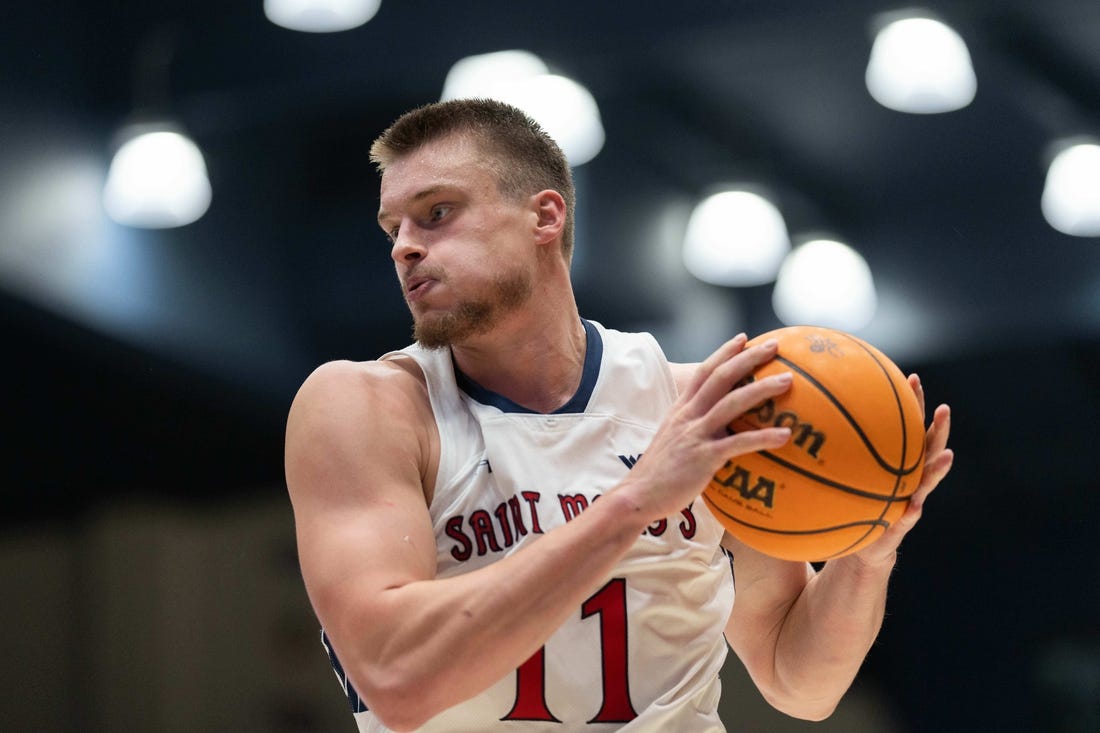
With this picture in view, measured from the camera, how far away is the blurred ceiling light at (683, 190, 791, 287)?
4.71m

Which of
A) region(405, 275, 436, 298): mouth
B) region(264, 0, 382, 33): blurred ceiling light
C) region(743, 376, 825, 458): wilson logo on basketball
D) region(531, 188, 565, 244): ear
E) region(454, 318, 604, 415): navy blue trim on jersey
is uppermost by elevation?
region(264, 0, 382, 33): blurred ceiling light

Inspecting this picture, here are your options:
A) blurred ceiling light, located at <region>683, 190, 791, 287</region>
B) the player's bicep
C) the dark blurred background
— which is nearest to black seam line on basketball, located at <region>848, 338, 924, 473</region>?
the player's bicep

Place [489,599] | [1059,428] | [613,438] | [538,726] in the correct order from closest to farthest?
1. [489,599]
2. [538,726]
3. [613,438]
4. [1059,428]

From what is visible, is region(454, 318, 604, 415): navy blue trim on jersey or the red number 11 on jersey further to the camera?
region(454, 318, 604, 415): navy blue trim on jersey

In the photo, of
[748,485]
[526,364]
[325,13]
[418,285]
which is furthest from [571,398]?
[325,13]

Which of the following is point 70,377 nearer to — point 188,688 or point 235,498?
point 235,498

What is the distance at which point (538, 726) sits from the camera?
7.73 feet

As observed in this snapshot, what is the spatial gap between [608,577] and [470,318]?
57 cm

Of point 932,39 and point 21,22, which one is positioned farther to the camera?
point 21,22

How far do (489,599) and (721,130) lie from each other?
3.27 meters

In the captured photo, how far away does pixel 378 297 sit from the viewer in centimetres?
499

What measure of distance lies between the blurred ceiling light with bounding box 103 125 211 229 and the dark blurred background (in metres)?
0.07

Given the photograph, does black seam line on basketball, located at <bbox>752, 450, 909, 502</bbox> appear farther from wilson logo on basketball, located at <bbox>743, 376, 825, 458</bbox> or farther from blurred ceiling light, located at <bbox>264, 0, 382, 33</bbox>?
blurred ceiling light, located at <bbox>264, 0, 382, 33</bbox>

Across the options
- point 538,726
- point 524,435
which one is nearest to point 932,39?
point 524,435
